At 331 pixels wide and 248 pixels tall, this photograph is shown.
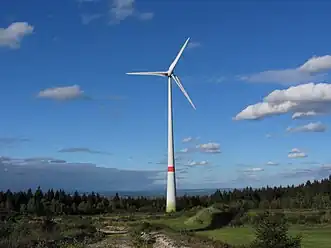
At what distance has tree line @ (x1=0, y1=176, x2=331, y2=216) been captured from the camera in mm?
85231

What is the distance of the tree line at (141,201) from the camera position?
280 feet

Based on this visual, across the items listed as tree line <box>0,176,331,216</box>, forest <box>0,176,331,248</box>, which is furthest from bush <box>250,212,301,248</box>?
tree line <box>0,176,331,216</box>

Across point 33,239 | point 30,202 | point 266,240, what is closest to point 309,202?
point 30,202

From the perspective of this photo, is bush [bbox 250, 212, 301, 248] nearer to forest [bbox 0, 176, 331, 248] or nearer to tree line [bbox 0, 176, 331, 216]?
forest [bbox 0, 176, 331, 248]

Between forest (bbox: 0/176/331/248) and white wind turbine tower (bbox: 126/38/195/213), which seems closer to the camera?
forest (bbox: 0/176/331/248)

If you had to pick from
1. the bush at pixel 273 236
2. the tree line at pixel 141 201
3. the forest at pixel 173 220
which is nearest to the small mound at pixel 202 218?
the forest at pixel 173 220

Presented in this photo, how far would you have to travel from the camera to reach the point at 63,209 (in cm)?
8550

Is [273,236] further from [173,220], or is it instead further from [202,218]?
[173,220]

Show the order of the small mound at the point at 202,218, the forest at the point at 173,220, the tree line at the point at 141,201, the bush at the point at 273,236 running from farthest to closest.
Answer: the tree line at the point at 141,201, the small mound at the point at 202,218, the forest at the point at 173,220, the bush at the point at 273,236

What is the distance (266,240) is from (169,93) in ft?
139

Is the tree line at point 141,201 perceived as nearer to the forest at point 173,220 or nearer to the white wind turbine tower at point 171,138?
the forest at point 173,220

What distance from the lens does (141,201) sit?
105 meters

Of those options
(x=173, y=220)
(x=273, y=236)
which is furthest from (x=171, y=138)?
(x=273, y=236)

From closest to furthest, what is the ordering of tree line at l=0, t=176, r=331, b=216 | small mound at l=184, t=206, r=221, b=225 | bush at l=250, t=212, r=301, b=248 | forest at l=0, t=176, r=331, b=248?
bush at l=250, t=212, r=301, b=248 < forest at l=0, t=176, r=331, b=248 < small mound at l=184, t=206, r=221, b=225 < tree line at l=0, t=176, r=331, b=216
